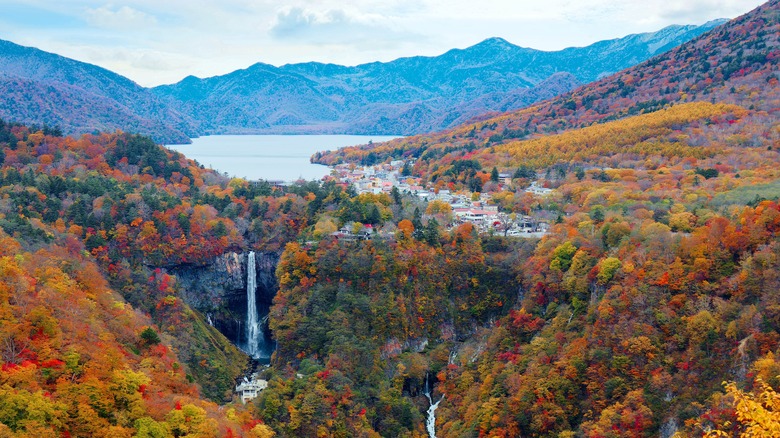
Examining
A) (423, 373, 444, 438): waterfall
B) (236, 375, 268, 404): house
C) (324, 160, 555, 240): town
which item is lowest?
(423, 373, 444, 438): waterfall

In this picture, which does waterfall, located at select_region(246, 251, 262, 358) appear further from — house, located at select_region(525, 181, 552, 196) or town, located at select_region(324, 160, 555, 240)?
house, located at select_region(525, 181, 552, 196)

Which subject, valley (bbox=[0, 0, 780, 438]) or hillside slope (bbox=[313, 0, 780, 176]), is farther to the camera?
hillside slope (bbox=[313, 0, 780, 176])

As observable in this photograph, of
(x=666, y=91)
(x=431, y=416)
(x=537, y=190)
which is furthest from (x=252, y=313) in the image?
(x=666, y=91)

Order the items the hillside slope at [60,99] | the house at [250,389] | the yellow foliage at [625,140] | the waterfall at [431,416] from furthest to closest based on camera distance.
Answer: the hillside slope at [60,99]
the yellow foliage at [625,140]
the house at [250,389]
the waterfall at [431,416]

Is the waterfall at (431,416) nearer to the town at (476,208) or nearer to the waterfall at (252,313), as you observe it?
the town at (476,208)

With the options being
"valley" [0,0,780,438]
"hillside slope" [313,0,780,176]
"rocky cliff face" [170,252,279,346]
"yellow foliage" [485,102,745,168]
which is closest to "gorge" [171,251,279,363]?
"rocky cliff face" [170,252,279,346]

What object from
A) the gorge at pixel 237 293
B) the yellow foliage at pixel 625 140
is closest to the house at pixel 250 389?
the gorge at pixel 237 293

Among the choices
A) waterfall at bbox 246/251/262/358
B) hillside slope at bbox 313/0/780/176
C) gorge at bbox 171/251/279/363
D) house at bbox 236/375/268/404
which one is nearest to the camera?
house at bbox 236/375/268/404
